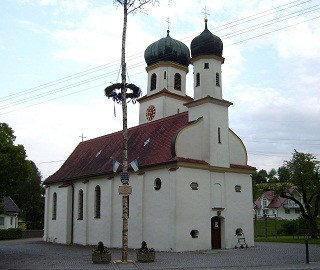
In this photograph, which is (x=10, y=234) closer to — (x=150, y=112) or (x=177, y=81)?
(x=150, y=112)

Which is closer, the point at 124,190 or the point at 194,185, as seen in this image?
the point at 124,190

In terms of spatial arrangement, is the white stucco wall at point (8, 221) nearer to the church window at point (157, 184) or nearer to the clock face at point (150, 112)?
the clock face at point (150, 112)

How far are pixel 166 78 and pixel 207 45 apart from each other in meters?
9.87

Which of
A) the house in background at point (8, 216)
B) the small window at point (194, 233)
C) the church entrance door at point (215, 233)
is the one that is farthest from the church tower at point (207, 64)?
the house in background at point (8, 216)

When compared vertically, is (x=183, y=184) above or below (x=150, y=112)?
below

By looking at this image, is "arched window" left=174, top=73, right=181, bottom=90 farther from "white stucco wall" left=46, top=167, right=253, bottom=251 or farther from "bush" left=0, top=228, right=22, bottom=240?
"bush" left=0, top=228, right=22, bottom=240

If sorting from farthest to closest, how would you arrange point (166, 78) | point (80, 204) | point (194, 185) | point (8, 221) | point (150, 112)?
point (8, 221)
point (150, 112)
point (166, 78)
point (80, 204)
point (194, 185)

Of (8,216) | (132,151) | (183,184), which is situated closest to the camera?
(183,184)

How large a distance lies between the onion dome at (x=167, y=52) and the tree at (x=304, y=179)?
42.9ft

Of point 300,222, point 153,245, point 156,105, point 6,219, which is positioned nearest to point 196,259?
point 153,245

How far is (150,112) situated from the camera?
41.8m

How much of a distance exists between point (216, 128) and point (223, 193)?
4331 mm

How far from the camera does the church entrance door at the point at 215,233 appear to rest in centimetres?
2941

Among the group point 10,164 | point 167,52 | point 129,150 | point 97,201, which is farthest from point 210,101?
point 10,164
